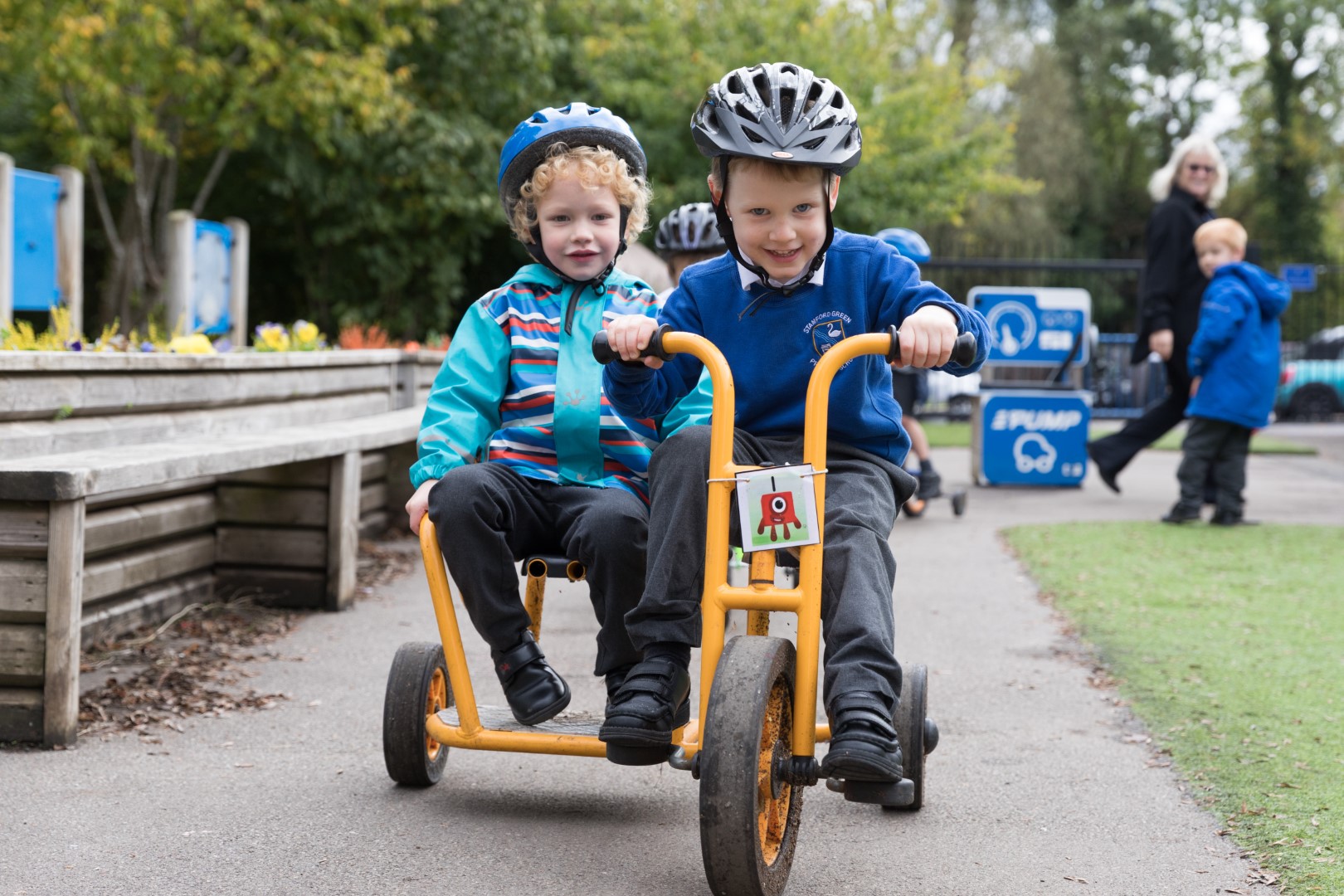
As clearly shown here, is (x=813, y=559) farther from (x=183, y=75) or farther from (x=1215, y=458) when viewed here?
(x=183, y=75)

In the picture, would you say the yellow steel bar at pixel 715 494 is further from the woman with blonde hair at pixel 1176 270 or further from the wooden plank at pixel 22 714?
the woman with blonde hair at pixel 1176 270

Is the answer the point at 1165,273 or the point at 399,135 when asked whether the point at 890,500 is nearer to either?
the point at 1165,273

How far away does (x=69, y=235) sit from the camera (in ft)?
30.9

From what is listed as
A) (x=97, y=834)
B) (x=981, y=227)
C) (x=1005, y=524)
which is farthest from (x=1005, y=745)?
(x=981, y=227)

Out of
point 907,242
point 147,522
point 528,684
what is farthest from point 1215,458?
point 528,684

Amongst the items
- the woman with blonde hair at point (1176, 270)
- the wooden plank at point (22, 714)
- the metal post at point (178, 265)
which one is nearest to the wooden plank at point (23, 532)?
the wooden plank at point (22, 714)

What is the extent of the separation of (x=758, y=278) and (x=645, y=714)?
1.04 meters

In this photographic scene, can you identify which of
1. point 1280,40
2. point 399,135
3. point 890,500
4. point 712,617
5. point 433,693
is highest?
point 1280,40

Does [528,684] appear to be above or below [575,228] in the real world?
below

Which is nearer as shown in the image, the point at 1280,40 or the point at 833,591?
the point at 833,591

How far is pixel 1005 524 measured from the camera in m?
9.32

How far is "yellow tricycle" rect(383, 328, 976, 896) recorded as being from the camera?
108 inches

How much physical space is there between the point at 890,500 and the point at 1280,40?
39508 mm

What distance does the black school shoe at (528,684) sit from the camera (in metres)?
3.41
